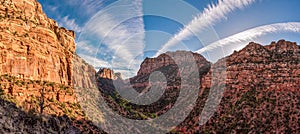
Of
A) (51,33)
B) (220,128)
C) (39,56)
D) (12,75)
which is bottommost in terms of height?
(220,128)

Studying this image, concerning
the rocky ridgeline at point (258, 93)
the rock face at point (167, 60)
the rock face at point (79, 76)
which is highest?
the rock face at point (167, 60)

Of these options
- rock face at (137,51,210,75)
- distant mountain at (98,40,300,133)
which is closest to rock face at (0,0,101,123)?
distant mountain at (98,40,300,133)

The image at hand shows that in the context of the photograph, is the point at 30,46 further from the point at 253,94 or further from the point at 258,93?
the point at 258,93

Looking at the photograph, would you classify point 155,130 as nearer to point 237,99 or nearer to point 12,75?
point 237,99

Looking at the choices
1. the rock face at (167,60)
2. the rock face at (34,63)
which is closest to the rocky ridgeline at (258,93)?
the rock face at (34,63)

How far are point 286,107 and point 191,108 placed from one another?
27854 millimetres

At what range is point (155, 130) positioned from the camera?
7662cm

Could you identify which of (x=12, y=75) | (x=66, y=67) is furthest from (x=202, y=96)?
(x=12, y=75)

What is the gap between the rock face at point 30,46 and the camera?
167ft

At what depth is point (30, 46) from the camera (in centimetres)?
5509

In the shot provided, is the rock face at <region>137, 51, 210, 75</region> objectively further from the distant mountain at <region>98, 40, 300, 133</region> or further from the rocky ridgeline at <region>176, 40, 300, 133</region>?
the rocky ridgeline at <region>176, 40, 300, 133</region>

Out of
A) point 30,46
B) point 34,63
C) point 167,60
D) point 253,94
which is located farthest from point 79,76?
point 167,60

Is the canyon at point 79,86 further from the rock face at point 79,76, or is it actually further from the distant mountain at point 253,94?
the rock face at point 79,76

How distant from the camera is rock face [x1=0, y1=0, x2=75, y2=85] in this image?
5078cm
